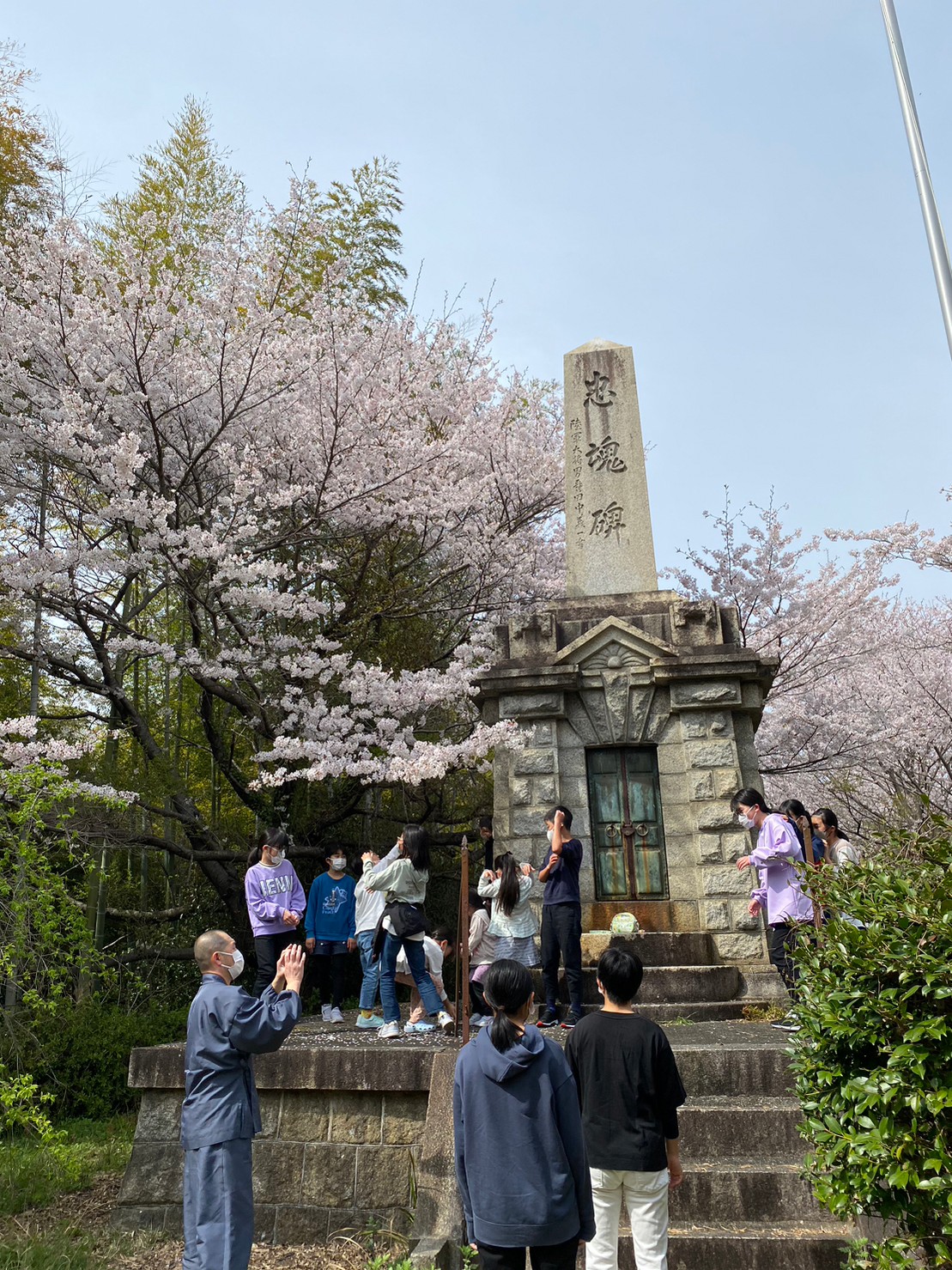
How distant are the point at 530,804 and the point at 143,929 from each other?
562cm

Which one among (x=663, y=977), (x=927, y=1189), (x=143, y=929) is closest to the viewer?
(x=927, y=1189)

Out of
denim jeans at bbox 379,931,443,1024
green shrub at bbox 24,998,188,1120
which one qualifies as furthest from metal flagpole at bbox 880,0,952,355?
green shrub at bbox 24,998,188,1120

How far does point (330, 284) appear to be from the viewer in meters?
13.6

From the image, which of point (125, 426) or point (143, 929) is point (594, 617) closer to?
point (125, 426)

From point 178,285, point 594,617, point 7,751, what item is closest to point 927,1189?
point 594,617

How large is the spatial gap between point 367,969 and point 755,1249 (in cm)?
411

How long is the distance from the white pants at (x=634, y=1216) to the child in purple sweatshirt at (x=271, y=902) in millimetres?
3755

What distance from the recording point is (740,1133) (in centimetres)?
507

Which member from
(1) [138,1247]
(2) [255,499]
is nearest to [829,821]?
(1) [138,1247]

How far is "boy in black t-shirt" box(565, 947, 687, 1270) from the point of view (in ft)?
11.5

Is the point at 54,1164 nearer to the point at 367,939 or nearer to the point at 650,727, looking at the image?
the point at 367,939

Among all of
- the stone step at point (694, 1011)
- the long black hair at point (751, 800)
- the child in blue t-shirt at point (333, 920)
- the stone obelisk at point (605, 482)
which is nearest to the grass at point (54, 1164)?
the child in blue t-shirt at point (333, 920)

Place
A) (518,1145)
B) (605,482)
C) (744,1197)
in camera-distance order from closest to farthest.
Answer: (518,1145) < (744,1197) < (605,482)

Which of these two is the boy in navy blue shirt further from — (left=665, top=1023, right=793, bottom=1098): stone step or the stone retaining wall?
the stone retaining wall
